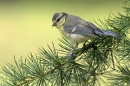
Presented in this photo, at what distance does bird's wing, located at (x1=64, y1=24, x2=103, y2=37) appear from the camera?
106 centimetres

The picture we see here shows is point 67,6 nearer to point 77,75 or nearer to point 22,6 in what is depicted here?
point 22,6

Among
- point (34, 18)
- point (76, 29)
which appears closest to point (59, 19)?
point (76, 29)

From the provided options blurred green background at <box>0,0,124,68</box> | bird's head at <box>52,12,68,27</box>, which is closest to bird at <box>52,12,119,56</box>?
bird's head at <box>52,12,68,27</box>

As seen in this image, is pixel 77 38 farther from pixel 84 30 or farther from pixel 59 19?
pixel 59 19

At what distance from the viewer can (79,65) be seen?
0.92 meters

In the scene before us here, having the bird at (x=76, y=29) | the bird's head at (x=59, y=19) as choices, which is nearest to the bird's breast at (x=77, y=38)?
the bird at (x=76, y=29)

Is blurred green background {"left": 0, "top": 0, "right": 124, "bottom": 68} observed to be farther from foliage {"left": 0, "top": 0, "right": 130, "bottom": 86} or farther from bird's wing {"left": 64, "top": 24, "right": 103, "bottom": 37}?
foliage {"left": 0, "top": 0, "right": 130, "bottom": 86}

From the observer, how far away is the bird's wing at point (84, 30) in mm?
1063

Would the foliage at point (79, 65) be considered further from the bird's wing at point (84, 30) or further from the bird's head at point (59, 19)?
the bird's head at point (59, 19)

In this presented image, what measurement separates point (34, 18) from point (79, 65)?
367cm

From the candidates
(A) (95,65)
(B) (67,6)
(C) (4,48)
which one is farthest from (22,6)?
(A) (95,65)

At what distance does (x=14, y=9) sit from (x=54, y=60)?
3947mm

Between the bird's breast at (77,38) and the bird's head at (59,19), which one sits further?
the bird's head at (59,19)

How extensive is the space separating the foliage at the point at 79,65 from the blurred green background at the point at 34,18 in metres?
2.74
